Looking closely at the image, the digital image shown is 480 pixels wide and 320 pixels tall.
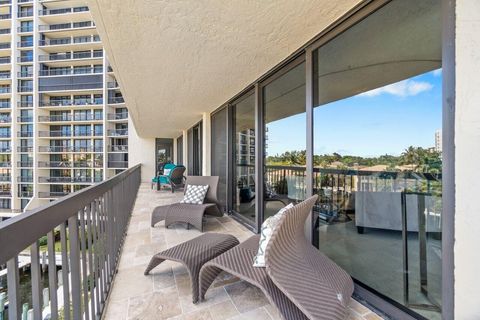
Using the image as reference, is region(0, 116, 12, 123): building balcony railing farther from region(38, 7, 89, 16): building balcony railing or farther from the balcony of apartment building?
region(38, 7, 89, 16): building balcony railing

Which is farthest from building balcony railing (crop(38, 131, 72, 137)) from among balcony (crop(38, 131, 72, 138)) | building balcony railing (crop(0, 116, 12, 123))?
building balcony railing (crop(0, 116, 12, 123))

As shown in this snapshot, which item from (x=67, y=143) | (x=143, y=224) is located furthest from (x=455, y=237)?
(x=67, y=143)

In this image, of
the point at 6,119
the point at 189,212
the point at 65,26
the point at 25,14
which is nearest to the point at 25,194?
the point at 6,119

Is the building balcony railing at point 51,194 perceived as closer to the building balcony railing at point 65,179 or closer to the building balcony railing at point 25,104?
the building balcony railing at point 65,179

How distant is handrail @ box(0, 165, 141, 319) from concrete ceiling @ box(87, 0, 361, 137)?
128 cm

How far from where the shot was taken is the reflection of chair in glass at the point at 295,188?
8.66 ft

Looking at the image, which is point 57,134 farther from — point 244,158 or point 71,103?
point 244,158

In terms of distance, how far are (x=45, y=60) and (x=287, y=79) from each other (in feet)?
84.1

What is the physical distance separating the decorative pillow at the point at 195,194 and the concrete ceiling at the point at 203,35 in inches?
65.5

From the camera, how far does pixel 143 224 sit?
3.74 meters

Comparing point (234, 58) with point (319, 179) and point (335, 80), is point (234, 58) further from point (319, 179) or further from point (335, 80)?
point (319, 179)

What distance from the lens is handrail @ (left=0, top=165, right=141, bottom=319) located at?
2.32 ft
